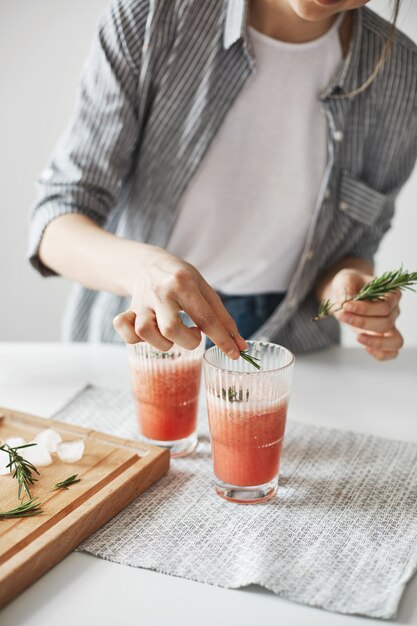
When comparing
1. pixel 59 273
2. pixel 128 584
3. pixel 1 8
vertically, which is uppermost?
pixel 1 8

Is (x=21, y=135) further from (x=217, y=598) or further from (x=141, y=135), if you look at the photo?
(x=217, y=598)

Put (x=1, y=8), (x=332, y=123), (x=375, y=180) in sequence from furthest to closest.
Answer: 1. (x=1, y=8)
2. (x=375, y=180)
3. (x=332, y=123)

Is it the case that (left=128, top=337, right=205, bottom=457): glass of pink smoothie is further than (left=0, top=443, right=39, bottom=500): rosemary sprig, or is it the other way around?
(left=128, top=337, right=205, bottom=457): glass of pink smoothie

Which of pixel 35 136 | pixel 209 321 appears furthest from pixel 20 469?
pixel 35 136

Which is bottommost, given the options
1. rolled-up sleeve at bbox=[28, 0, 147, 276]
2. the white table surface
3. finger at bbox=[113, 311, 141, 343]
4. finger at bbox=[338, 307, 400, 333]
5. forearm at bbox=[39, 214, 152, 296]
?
the white table surface

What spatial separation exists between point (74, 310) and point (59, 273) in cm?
49

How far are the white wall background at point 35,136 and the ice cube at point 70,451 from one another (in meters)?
2.00

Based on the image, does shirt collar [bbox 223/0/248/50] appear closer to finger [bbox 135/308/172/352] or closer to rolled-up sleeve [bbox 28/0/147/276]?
rolled-up sleeve [bbox 28/0/147/276]

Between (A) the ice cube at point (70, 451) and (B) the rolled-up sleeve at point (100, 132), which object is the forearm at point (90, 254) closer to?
(B) the rolled-up sleeve at point (100, 132)

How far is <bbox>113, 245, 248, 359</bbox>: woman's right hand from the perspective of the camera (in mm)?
1174

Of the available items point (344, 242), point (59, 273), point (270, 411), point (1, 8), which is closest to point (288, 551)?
point (270, 411)

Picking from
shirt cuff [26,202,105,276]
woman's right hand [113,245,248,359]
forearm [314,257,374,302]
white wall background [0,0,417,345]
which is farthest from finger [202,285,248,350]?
white wall background [0,0,417,345]

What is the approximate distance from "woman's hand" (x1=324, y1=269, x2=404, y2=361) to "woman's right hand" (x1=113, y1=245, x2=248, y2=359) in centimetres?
40

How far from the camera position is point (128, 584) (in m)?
1.01
